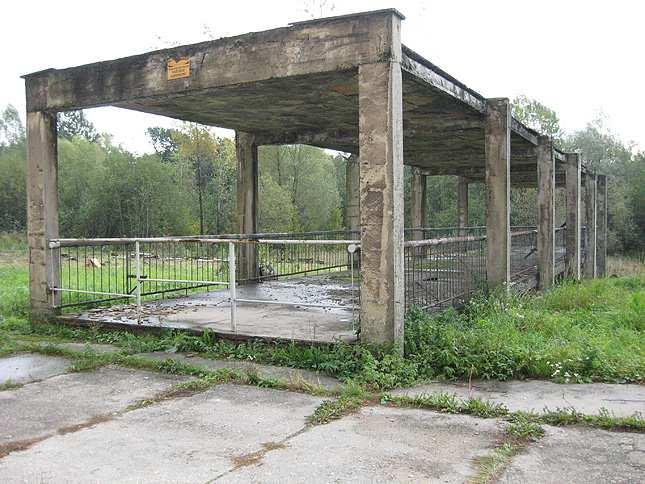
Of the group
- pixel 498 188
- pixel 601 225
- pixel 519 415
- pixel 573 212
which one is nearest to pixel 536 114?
pixel 601 225

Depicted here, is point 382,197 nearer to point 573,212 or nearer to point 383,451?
point 383,451

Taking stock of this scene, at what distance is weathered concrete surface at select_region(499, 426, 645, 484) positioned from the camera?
351 cm

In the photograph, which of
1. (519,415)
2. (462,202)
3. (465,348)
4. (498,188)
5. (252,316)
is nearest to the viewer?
(519,415)

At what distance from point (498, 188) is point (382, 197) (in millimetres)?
4626

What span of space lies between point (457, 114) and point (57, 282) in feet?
22.9

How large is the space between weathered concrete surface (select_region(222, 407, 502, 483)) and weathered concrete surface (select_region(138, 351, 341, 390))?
0.95 metres

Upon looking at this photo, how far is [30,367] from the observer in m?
6.45

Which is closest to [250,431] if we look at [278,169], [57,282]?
[57,282]

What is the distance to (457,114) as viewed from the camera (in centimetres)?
1041

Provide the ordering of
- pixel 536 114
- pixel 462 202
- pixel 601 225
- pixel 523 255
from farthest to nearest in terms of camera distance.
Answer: pixel 536 114 < pixel 462 202 < pixel 601 225 < pixel 523 255

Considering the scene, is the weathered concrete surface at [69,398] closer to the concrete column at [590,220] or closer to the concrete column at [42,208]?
the concrete column at [42,208]

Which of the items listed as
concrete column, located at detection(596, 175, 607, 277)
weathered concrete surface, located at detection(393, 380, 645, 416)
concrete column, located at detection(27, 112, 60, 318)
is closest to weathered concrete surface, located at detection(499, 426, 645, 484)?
weathered concrete surface, located at detection(393, 380, 645, 416)

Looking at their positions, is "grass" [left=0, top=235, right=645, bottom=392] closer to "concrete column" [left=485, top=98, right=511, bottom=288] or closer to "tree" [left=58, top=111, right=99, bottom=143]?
"concrete column" [left=485, top=98, right=511, bottom=288]

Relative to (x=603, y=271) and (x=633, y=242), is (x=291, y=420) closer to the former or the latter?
(x=603, y=271)
